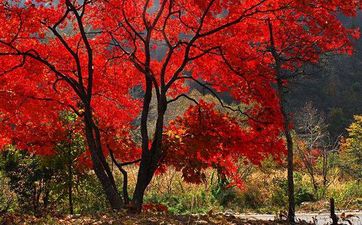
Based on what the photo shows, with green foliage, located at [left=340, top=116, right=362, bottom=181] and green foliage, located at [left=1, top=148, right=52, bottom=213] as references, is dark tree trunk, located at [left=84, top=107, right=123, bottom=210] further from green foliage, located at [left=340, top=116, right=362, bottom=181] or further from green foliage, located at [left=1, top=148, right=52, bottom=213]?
green foliage, located at [left=340, top=116, right=362, bottom=181]

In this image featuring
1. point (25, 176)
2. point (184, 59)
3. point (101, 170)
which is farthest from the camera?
point (25, 176)

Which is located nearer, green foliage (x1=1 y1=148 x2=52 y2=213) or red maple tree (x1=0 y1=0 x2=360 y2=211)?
red maple tree (x1=0 y1=0 x2=360 y2=211)

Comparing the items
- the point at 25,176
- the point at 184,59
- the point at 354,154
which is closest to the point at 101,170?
the point at 184,59

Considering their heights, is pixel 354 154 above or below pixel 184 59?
above

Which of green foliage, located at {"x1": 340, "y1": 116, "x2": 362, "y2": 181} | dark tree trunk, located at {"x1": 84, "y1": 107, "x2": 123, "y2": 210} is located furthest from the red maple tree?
green foliage, located at {"x1": 340, "y1": 116, "x2": 362, "y2": 181}

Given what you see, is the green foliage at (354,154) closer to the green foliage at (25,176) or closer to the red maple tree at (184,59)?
the green foliage at (25,176)

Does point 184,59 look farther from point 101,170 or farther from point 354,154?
point 354,154

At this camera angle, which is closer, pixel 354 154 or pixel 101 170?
pixel 101 170

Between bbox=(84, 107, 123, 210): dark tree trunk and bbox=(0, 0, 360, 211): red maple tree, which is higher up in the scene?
bbox=(0, 0, 360, 211): red maple tree

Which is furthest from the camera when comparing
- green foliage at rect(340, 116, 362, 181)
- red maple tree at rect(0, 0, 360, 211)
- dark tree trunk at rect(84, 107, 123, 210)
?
green foliage at rect(340, 116, 362, 181)

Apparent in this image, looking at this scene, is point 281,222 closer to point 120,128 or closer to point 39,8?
point 120,128

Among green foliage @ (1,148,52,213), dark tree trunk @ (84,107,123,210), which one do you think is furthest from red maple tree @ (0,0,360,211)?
green foliage @ (1,148,52,213)

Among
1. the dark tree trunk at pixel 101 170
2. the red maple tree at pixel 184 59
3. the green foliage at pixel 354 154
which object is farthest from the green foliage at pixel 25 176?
the green foliage at pixel 354 154

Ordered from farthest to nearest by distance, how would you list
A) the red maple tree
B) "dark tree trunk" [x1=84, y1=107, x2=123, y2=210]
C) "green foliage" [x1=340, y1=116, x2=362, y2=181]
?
"green foliage" [x1=340, y1=116, x2=362, y2=181] < "dark tree trunk" [x1=84, y1=107, x2=123, y2=210] < the red maple tree
